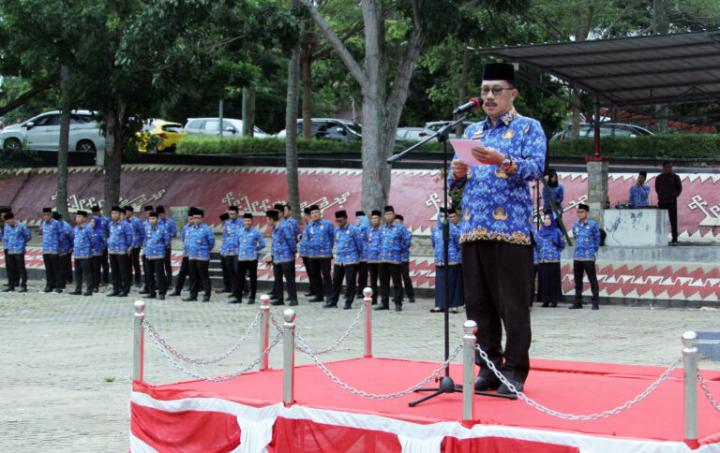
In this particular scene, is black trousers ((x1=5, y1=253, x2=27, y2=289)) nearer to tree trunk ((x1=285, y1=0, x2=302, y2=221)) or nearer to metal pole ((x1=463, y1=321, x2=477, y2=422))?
tree trunk ((x1=285, y1=0, x2=302, y2=221))

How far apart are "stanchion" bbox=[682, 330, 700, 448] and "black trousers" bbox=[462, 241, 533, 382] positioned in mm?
1631

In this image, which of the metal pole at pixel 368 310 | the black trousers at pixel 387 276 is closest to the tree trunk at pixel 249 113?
the black trousers at pixel 387 276

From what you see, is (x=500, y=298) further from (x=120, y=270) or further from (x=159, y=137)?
(x=159, y=137)

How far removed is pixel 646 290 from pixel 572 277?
136cm

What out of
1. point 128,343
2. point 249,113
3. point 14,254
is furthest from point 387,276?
point 249,113

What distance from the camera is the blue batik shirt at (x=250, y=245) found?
21.3 m

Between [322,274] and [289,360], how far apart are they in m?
14.2

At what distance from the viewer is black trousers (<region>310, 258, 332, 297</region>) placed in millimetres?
20969

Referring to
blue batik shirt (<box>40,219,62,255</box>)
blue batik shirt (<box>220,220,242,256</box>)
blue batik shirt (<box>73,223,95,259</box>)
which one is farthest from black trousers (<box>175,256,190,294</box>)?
blue batik shirt (<box>40,219,62,255</box>)

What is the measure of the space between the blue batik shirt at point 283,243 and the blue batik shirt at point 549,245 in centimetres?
436

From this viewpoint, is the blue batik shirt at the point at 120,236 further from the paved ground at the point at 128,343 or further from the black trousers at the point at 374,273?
the black trousers at the point at 374,273

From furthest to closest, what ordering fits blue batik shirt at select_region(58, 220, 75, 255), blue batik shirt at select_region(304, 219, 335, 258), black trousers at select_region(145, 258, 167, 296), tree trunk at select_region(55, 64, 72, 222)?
1. tree trunk at select_region(55, 64, 72, 222)
2. blue batik shirt at select_region(58, 220, 75, 255)
3. black trousers at select_region(145, 258, 167, 296)
4. blue batik shirt at select_region(304, 219, 335, 258)

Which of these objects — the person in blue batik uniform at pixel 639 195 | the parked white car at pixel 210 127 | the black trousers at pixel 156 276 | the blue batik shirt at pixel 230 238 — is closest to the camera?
the blue batik shirt at pixel 230 238

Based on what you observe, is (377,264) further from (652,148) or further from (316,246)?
(652,148)
